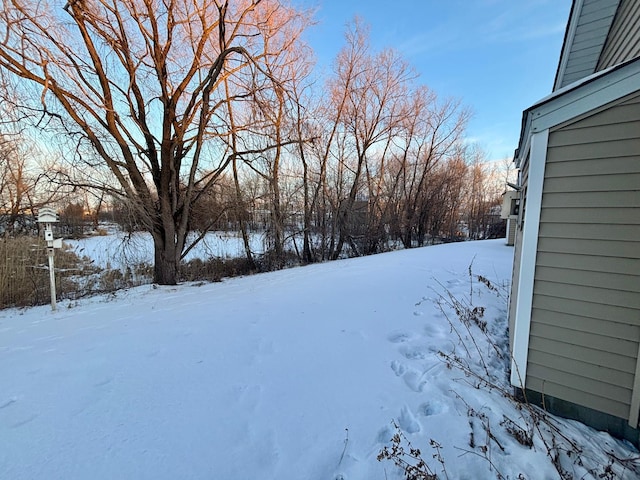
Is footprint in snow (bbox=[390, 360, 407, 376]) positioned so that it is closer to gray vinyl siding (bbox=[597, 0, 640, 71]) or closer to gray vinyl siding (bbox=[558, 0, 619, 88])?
gray vinyl siding (bbox=[597, 0, 640, 71])

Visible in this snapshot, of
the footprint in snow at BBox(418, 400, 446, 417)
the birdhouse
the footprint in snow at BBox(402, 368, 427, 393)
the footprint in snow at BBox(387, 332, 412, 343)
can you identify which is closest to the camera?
the footprint in snow at BBox(418, 400, 446, 417)

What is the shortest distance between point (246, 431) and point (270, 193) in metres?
7.62

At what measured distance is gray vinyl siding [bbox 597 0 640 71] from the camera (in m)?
2.40

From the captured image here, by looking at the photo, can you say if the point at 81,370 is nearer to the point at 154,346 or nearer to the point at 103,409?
the point at 154,346

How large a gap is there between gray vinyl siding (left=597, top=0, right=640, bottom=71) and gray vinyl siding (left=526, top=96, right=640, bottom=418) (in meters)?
1.38

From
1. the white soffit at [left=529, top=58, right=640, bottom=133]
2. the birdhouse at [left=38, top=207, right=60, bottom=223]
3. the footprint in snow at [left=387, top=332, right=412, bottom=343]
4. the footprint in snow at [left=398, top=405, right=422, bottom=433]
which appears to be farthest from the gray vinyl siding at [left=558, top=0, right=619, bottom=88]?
the birdhouse at [left=38, top=207, right=60, bottom=223]

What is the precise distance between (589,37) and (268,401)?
536 centimetres

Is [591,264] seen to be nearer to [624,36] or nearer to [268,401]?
[268,401]

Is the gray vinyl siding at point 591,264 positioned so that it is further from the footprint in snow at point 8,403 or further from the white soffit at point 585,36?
the footprint in snow at point 8,403

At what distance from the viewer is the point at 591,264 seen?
5.85 ft

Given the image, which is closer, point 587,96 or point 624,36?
point 587,96

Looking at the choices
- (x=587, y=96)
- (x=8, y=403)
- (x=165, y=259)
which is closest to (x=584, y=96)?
(x=587, y=96)

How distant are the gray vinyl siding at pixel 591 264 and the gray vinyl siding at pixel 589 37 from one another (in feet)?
8.55

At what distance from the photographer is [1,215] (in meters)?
8.91
